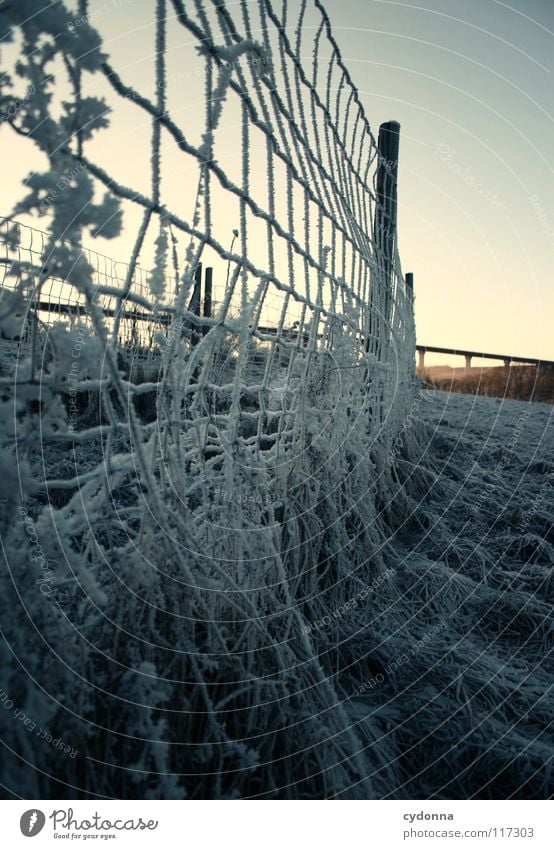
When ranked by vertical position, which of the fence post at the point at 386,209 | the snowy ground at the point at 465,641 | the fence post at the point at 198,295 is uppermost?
the fence post at the point at 386,209

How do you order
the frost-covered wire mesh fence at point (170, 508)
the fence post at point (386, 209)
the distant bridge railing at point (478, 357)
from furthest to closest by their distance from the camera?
the distant bridge railing at point (478, 357), the fence post at point (386, 209), the frost-covered wire mesh fence at point (170, 508)

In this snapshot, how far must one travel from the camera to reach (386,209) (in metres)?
2.50

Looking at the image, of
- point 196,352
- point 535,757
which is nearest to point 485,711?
point 535,757

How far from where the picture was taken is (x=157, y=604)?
77 centimetres

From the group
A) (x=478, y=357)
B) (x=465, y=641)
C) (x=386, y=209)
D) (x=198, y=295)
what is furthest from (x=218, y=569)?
(x=478, y=357)

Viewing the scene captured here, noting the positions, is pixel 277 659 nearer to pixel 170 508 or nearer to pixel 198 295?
pixel 170 508

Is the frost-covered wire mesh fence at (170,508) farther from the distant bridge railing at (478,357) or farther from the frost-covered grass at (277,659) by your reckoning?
the distant bridge railing at (478,357)

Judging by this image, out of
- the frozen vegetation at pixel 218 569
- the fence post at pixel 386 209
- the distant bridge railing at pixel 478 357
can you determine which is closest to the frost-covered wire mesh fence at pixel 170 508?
the frozen vegetation at pixel 218 569

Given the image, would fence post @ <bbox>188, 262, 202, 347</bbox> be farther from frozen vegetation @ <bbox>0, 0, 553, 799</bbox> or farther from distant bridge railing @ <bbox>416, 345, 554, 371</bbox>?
distant bridge railing @ <bbox>416, 345, 554, 371</bbox>

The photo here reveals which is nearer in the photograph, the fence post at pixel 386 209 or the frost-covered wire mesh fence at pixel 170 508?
the frost-covered wire mesh fence at pixel 170 508

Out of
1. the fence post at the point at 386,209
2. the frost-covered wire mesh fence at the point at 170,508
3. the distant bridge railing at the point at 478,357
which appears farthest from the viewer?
the distant bridge railing at the point at 478,357

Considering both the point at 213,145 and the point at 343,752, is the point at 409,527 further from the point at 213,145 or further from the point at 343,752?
the point at 213,145

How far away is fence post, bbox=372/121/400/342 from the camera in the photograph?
2361 mm

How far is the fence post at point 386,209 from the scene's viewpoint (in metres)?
2.36
